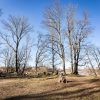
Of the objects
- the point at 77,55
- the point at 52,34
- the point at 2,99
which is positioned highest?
the point at 52,34

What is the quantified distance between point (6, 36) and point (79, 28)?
15999mm

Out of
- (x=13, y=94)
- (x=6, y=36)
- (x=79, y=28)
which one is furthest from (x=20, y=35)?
(x=13, y=94)

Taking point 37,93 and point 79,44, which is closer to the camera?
point 37,93

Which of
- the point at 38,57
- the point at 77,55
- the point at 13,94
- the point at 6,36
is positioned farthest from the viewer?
the point at 38,57

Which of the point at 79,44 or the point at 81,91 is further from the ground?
the point at 79,44

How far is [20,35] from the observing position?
1558 inches

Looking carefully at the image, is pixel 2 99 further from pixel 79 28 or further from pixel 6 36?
pixel 6 36

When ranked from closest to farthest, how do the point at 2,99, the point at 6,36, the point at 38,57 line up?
the point at 2,99 < the point at 6,36 < the point at 38,57

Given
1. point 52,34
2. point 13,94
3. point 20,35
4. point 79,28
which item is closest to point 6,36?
point 20,35

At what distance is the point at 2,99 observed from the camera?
11195mm

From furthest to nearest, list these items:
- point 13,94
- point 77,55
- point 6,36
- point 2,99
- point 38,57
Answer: point 38,57 < point 6,36 < point 77,55 < point 13,94 < point 2,99

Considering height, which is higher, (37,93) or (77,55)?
(77,55)

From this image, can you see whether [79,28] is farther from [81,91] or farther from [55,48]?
[81,91]

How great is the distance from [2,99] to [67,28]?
19.2 meters
